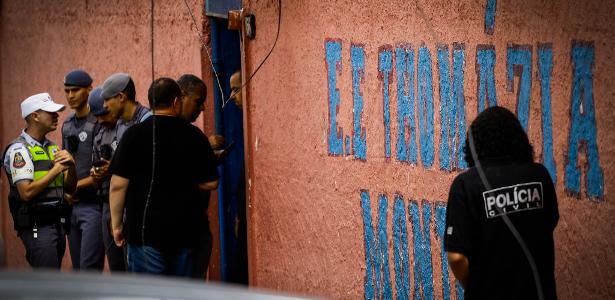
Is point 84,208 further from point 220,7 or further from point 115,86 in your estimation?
point 220,7

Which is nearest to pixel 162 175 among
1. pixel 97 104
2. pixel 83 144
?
pixel 97 104

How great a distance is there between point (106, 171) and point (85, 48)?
3440 millimetres

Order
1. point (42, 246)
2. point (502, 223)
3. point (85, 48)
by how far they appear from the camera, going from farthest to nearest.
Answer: point (85, 48)
point (42, 246)
point (502, 223)

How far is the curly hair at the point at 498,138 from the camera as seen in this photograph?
198 inches

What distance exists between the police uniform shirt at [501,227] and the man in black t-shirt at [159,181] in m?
2.45

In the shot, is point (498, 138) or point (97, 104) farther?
point (97, 104)

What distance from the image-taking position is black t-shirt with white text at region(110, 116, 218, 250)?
6.99m

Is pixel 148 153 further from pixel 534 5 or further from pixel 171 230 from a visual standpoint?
pixel 534 5

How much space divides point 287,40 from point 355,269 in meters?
1.79

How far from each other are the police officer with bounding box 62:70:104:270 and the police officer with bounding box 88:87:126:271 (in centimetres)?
18

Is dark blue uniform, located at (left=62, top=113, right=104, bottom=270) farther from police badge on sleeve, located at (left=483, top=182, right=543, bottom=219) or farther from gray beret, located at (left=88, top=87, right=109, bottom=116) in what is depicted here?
police badge on sleeve, located at (left=483, top=182, right=543, bottom=219)

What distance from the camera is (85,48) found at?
463 inches

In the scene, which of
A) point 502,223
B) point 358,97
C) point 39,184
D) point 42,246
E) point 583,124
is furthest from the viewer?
point 42,246

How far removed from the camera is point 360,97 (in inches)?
301
